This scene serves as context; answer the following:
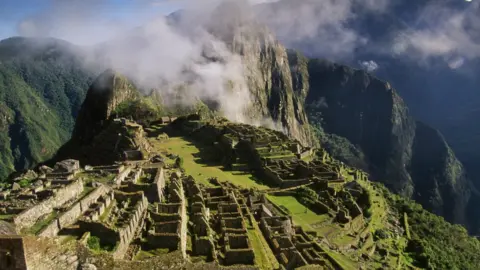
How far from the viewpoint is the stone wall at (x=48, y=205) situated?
17.5 meters

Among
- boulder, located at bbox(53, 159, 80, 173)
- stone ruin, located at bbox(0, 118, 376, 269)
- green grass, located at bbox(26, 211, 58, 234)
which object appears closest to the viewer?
green grass, located at bbox(26, 211, 58, 234)

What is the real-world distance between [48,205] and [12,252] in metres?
11.3

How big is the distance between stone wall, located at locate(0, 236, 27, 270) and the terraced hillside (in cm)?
2

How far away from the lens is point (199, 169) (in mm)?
53375

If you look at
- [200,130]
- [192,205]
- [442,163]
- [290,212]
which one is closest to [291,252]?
[192,205]

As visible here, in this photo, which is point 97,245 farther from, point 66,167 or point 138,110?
point 138,110

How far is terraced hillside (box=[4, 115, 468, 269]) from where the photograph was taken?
1691 centimetres

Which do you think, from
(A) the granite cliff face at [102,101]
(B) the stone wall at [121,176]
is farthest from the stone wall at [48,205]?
(A) the granite cliff face at [102,101]

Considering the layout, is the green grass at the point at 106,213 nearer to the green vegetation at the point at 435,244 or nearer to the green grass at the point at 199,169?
the green grass at the point at 199,169

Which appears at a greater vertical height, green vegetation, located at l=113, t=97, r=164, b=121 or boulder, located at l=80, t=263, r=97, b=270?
green vegetation, located at l=113, t=97, r=164, b=121

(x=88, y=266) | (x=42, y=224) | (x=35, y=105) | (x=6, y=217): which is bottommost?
(x=35, y=105)

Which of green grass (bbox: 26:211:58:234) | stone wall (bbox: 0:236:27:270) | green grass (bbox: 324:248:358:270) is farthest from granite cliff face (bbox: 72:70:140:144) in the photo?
stone wall (bbox: 0:236:27:270)

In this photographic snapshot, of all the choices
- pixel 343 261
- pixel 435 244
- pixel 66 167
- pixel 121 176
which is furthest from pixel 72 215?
pixel 435 244

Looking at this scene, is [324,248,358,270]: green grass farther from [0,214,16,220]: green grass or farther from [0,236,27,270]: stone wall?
[0,236,27,270]: stone wall
